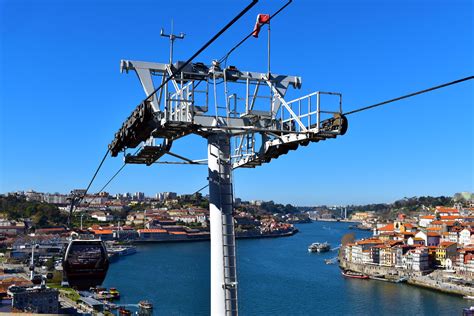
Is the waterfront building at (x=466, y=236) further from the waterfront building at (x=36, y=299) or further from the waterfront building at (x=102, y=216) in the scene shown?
the waterfront building at (x=102, y=216)

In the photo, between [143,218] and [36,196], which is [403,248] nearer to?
[143,218]

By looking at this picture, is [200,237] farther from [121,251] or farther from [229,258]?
[229,258]

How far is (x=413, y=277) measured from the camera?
80.5 feet

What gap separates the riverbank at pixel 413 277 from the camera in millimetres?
21359

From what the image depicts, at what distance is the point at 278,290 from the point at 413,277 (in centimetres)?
854

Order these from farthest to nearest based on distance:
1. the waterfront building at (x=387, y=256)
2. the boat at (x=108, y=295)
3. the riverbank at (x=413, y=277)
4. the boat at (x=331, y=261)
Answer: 1. the boat at (x=331, y=261)
2. the waterfront building at (x=387, y=256)
3. the riverbank at (x=413, y=277)
4. the boat at (x=108, y=295)

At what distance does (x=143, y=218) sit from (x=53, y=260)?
2473 cm

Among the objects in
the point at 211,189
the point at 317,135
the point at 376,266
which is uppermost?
the point at 317,135

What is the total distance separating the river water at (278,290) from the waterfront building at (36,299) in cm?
298

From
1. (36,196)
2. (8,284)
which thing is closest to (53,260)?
(8,284)

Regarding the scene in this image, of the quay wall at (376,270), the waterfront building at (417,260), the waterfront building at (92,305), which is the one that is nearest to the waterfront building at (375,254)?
the quay wall at (376,270)

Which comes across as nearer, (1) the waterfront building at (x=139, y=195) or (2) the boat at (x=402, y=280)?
(2) the boat at (x=402, y=280)

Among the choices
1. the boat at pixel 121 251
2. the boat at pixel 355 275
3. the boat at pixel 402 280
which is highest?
the boat at pixel 121 251

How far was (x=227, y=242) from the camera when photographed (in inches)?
94.6
